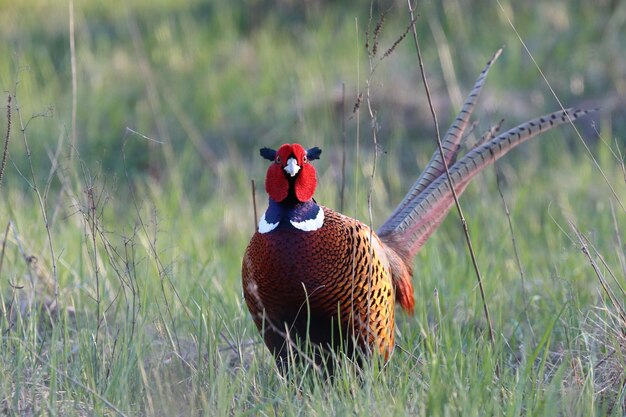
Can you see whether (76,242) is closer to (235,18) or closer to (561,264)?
(561,264)

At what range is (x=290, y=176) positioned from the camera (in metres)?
2.92

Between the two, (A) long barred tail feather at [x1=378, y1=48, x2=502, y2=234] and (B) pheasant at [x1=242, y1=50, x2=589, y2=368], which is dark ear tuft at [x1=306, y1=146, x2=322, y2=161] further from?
(A) long barred tail feather at [x1=378, y1=48, x2=502, y2=234]

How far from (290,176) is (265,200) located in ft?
9.06

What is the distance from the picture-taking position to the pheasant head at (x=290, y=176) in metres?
2.91

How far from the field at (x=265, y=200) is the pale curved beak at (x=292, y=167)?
0.22 meters

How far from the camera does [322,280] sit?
2.92 metres

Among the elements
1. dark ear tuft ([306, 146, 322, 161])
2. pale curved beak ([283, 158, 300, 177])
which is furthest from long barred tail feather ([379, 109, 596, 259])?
pale curved beak ([283, 158, 300, 177])

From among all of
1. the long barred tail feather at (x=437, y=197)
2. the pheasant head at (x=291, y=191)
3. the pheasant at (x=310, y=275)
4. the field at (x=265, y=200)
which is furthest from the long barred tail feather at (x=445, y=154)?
the pheasant head at (x=291, y=191)

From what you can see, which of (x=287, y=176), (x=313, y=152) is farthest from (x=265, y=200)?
(x=287, y=176)

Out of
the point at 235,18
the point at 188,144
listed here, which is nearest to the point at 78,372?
the point at 188,144

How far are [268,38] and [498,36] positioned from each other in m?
1.71

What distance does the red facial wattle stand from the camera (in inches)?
115

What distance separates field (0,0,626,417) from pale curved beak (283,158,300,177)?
0.22 metres

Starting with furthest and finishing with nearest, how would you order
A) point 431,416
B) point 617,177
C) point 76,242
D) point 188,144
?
point 188,144
point 617,177
point 76,242
point 431,416
